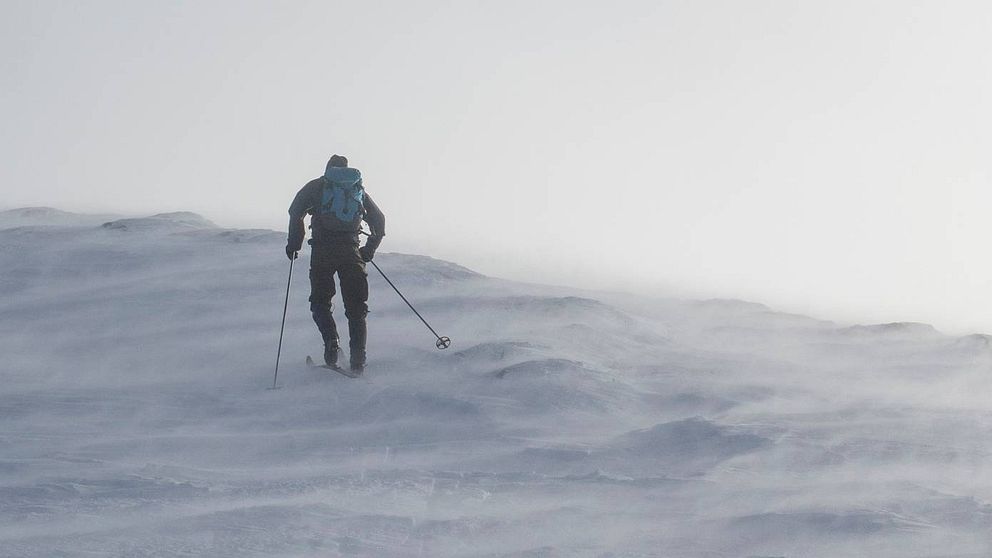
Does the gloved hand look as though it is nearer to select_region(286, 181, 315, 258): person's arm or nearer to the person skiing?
the person skiing

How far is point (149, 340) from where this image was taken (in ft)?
35.0

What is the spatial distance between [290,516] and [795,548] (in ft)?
8.62

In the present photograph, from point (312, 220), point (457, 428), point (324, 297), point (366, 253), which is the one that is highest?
point (312, 220)

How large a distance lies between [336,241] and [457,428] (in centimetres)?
236

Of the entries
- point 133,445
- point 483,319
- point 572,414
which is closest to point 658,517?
point 572,414

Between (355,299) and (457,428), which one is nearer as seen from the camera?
(457,428)

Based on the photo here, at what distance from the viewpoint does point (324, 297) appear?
953cm

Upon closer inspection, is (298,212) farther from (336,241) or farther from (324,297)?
(324,297)

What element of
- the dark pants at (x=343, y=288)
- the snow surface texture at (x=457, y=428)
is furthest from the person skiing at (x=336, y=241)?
the snow surface texture at (x=457, y=428)

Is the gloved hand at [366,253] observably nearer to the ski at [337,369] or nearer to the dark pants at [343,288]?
the dark pants at [343,288]

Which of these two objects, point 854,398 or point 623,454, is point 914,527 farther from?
point 854,398

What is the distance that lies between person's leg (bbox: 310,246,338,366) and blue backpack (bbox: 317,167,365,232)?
11.1 inches

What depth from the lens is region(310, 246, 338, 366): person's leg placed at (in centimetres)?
943

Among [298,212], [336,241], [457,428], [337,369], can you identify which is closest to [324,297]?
[336,241]
